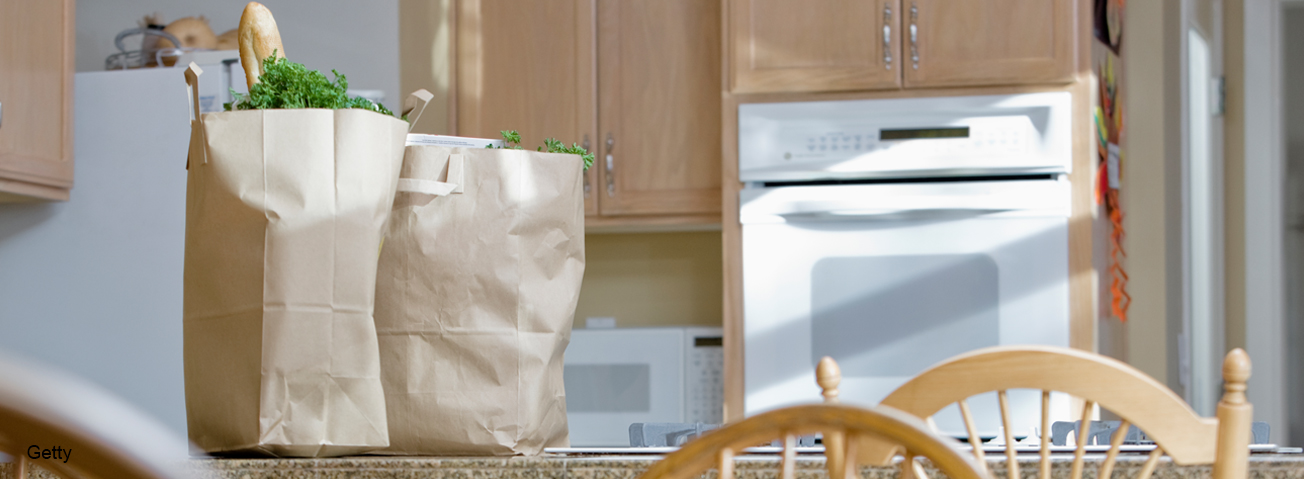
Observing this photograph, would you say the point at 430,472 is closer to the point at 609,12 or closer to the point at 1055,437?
the point at 1055,437

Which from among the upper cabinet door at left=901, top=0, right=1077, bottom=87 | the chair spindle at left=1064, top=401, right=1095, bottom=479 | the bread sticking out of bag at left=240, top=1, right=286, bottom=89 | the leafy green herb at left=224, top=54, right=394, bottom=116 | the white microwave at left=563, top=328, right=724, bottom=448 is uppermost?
the upper cabinet door at left=901, top=0, right=1077, bottom=87

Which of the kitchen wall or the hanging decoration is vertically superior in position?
the kitchen wall

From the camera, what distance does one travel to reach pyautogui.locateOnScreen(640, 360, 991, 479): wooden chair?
47 cm

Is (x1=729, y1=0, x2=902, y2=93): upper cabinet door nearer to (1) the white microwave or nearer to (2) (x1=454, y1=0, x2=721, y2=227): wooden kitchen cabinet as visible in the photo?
(2) (x1=454, y1=0, x2=721, y2=227): wooden kitchen cabinet

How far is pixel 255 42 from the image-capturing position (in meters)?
0.87

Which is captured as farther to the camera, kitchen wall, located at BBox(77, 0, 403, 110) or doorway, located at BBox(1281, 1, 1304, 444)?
doorway, located at BBox(1281, 1, 1304, 444)

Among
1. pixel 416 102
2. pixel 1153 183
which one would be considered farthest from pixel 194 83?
pixel 1153 183

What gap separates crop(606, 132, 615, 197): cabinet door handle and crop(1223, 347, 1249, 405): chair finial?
173cm

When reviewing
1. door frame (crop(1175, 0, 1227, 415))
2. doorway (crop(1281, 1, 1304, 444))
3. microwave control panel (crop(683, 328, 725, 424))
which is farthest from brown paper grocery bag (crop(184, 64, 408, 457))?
doorway (crop(1281, 1, 1304, 444))

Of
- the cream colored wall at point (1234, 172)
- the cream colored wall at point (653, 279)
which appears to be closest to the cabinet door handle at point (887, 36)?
the cream colored wall at point (653, 279)

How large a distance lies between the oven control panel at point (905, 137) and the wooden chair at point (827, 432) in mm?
1553

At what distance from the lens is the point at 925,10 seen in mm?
2072

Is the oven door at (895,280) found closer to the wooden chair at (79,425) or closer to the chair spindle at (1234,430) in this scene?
the chair spindle at (1234,430)

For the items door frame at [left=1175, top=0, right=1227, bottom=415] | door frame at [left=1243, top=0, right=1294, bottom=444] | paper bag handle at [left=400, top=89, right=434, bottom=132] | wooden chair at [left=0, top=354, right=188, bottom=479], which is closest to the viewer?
wooden chair at [left=0, top=354, right=188, bottom=479]
